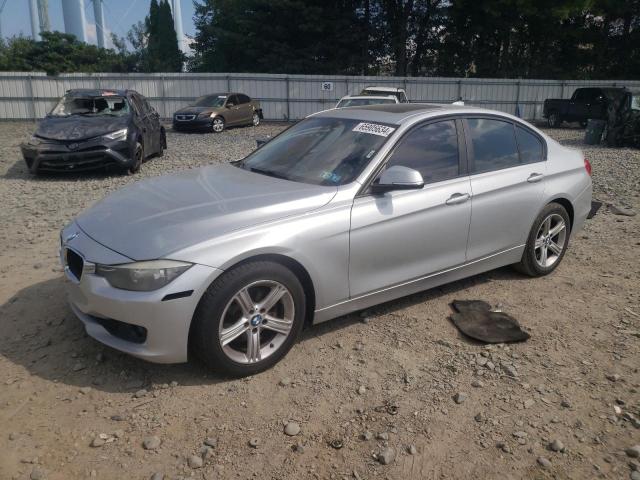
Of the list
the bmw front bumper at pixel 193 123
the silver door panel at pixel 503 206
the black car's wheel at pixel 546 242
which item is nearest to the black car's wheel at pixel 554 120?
the bmw front bumper at pixel 193 123

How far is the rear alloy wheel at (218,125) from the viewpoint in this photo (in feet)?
65.0

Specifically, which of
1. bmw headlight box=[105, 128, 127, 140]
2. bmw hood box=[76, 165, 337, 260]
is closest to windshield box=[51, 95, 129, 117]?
bmw headlight box=[105, 128, 127, 140]

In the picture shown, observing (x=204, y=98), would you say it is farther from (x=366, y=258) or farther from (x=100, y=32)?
(x=100, y=32)

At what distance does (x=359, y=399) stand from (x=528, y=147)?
2978 millimetres

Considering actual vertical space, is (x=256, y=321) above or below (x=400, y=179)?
below

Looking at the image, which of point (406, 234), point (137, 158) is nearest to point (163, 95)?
point (137, 158)

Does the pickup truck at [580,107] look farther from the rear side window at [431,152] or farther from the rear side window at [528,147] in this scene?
the rear side window at [431,152]

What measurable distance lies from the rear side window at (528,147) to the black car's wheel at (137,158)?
24.9 ft

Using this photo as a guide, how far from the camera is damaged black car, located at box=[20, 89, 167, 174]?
963cm

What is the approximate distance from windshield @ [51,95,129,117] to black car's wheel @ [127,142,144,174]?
71cm

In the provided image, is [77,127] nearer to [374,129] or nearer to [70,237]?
[70,237]

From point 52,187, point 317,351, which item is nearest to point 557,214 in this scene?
point 317,351

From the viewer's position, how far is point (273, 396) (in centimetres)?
328

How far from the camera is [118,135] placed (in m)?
9.98
